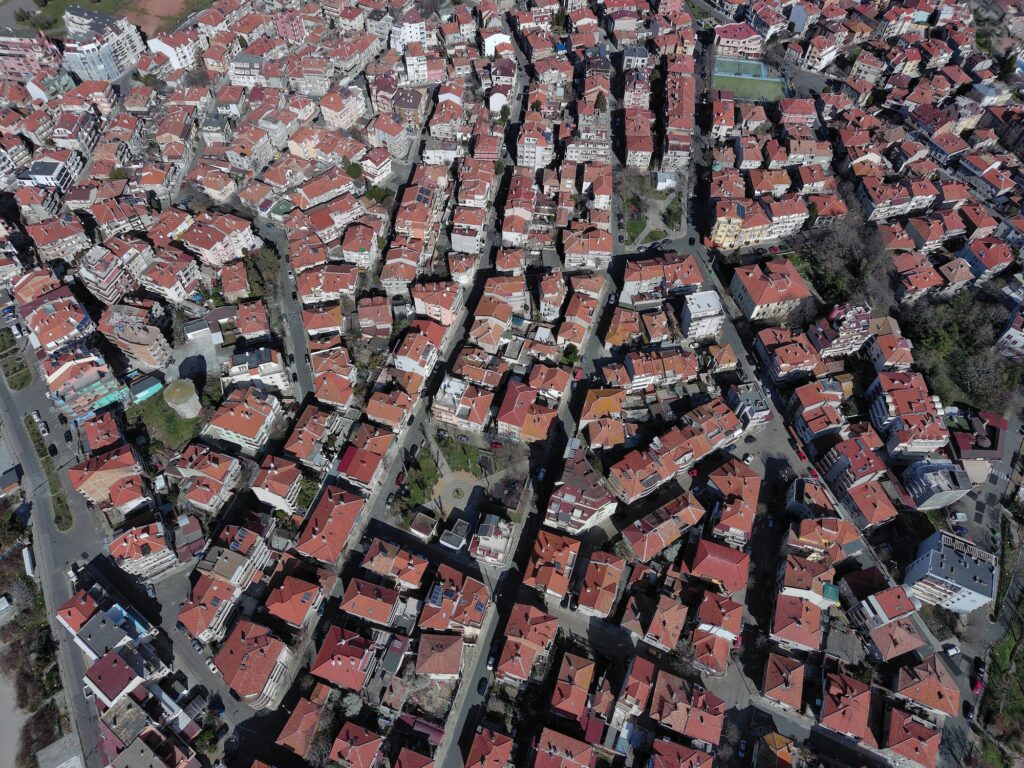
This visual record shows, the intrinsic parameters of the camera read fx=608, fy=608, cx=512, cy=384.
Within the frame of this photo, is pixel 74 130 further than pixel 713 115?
No

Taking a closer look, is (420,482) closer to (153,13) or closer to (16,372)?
(16,372)

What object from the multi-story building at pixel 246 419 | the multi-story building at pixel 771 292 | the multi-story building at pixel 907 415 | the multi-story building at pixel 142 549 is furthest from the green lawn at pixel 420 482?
the multi-story building at pixel 907 415

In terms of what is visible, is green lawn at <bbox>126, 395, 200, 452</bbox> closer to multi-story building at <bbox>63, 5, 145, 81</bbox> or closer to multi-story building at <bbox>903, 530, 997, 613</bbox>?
multi-story building at <bbox>903, 530, 997, 613</bbox>

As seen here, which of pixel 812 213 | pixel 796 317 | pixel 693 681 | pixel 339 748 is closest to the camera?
pixel 339 748

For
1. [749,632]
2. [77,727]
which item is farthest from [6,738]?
[749,632]

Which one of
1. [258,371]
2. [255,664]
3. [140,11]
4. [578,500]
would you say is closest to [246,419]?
[258,371]

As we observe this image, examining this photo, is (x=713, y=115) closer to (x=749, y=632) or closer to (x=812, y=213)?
(x=812, y=213)
